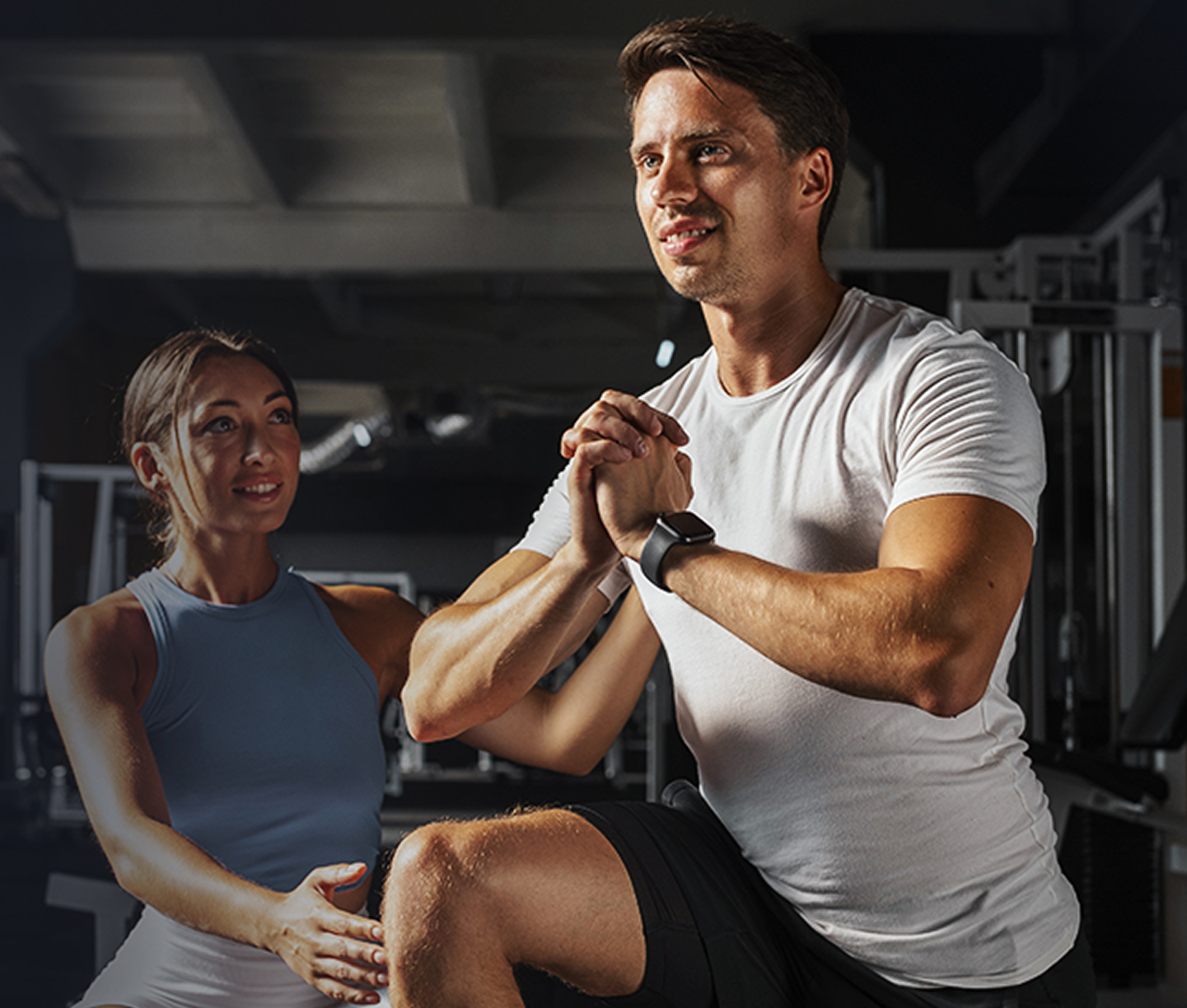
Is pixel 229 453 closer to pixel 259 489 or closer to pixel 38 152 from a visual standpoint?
pixel 259 489

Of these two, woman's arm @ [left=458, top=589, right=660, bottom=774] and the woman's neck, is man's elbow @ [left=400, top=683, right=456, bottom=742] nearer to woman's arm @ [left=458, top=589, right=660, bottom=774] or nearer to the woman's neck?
woman's arm @ [left=458, top=589, right=660, bottom=774]

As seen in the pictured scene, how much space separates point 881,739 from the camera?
4.14 feet

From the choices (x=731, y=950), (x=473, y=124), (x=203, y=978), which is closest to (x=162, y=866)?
(x=203, y=978)

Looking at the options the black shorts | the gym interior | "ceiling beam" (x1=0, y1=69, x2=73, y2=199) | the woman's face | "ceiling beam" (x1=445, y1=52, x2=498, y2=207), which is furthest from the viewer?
"ceiling beam" (x1=445, y1=52, x2=498, y2=207)

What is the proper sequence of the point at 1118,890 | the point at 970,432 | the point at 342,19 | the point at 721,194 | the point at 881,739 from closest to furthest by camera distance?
the point at 970,432
the point at 881,739
the point at 721,194
the point at 342,19
the point at 1118,890

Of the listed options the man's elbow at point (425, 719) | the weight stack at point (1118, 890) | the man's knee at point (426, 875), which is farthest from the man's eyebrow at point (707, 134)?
the weight stack at point (1118, 890)

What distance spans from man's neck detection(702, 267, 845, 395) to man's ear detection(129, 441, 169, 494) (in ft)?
3.19

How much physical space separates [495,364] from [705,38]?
959mm

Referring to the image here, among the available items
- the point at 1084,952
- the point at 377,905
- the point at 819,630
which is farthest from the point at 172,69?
the point at 1084,952

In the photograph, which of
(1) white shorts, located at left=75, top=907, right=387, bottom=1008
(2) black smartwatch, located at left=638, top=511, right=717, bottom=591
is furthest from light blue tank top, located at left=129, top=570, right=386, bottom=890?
(2) black smartwatch, located at left=638, top=511, right=717, bottom=591

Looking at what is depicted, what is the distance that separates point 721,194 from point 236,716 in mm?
1107

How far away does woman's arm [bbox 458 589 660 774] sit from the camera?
1.66 m

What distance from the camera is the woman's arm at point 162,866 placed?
1.67 metres

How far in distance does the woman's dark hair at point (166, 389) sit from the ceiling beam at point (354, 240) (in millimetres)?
302
